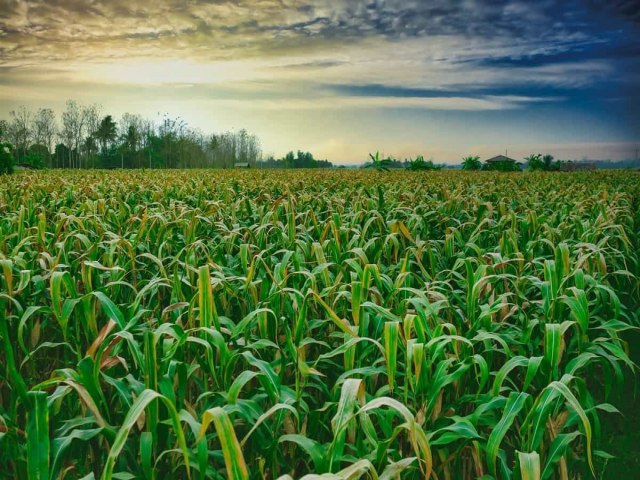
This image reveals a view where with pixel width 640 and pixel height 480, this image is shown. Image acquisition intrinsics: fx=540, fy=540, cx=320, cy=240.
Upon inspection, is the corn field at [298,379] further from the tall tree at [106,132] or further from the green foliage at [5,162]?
the tall tree at [106,132]

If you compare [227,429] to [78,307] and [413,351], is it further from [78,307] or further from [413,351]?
[78,307]

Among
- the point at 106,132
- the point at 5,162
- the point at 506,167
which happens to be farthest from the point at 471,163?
the point at 106,132

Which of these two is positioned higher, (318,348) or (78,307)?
(78,307)

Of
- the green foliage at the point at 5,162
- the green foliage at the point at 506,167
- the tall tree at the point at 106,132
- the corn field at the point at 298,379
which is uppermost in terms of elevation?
the tall tree at the point at 106,132

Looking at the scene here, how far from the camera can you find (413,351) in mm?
1998

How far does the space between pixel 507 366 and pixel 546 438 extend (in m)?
0.61

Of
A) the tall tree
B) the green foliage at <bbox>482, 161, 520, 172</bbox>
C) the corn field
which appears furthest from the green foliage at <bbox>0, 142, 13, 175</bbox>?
the tall tree

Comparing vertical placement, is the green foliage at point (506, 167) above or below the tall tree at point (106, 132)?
below

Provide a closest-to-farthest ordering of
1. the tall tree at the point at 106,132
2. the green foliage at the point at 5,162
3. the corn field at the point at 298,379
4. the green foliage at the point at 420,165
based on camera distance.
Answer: the corn field at the point at 298,379 → the green foliage at the point at 5,162 → the green foliage at the point at 420,165 → the tall tree at the point at 106,132

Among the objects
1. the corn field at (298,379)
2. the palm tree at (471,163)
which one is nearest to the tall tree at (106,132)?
the palm tree at (471,163)

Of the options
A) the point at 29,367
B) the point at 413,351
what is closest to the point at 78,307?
the point at 29,367

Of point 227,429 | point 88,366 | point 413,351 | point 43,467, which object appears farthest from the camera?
point 413,351

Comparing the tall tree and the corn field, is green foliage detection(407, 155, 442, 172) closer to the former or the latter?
the corn field

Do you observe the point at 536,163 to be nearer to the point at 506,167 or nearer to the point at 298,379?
the point at 506,167
